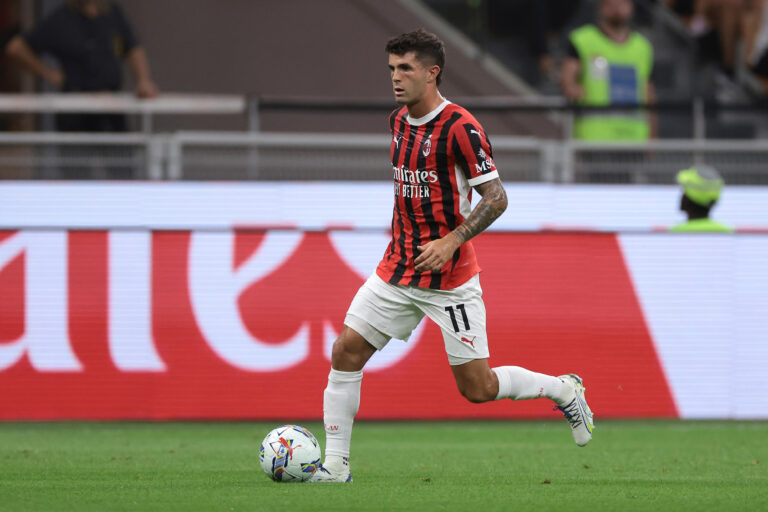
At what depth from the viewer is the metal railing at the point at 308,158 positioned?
38.4ft

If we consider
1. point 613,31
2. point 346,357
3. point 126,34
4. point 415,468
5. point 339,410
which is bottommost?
point 415,468

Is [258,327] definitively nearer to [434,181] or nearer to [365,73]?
[434,181]

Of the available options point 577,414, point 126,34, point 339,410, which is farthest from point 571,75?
point 339,410

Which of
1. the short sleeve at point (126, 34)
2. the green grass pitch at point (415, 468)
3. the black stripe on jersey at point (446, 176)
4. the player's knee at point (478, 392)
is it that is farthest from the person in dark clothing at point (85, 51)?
the player's knee at point (478, 392)

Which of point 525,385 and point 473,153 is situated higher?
point 473,153

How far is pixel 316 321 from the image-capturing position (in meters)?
9.70

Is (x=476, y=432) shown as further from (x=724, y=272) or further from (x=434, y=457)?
(x=724, y=272)

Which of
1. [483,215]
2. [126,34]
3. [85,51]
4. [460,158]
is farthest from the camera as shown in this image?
[126,34]

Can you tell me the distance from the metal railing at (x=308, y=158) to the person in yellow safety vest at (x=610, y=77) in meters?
0.34

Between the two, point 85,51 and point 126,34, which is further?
point 126,34

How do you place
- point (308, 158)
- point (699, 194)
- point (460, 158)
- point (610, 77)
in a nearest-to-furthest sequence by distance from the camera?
point (460, 158) < point (699, 194) < point (308, 158) < point (610, 77)

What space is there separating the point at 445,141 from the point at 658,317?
13.5 feet

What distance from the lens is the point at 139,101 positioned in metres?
12.1

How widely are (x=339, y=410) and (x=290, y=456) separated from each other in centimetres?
33
